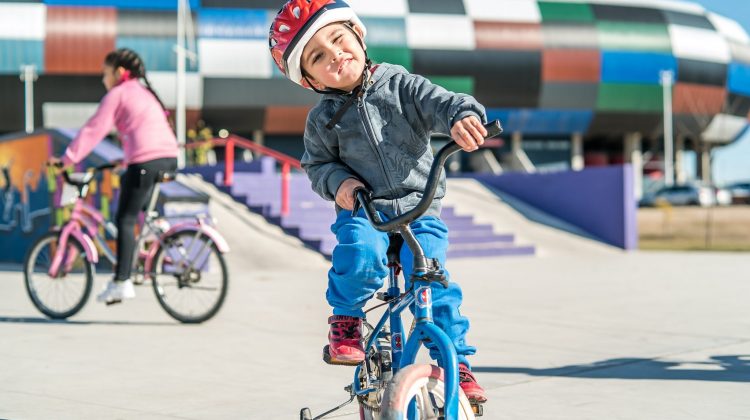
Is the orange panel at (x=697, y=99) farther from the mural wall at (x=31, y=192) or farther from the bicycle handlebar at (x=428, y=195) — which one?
the bicycle handlebar at (x=428, y=195)

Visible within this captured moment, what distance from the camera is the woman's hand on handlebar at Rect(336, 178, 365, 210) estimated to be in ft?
11.5

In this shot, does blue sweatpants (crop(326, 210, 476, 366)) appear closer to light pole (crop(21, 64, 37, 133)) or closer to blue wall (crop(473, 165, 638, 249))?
blue wall (crop(473, 165, 638, 249))

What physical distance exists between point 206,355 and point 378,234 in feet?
11.2

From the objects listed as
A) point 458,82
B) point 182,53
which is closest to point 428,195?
point 182,53

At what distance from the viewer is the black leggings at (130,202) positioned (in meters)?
7.91

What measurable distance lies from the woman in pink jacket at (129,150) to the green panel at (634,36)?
46985 mm

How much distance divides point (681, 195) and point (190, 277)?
160 ft

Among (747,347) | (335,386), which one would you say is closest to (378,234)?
(335,386)

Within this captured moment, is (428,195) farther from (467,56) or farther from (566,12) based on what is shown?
(566,12)

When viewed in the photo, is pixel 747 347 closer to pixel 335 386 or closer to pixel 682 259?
pixel 335 386

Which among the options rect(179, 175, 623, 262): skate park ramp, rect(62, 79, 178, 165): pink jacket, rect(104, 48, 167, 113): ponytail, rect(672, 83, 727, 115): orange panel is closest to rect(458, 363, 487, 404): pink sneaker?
rect(62, 79, 178, 165): pink jacket

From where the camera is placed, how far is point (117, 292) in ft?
26.0

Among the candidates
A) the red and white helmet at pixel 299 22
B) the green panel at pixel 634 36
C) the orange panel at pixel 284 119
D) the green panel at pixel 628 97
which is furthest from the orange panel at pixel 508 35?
the red and white helmet at pixel 299 22

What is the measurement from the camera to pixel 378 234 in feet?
11.5
